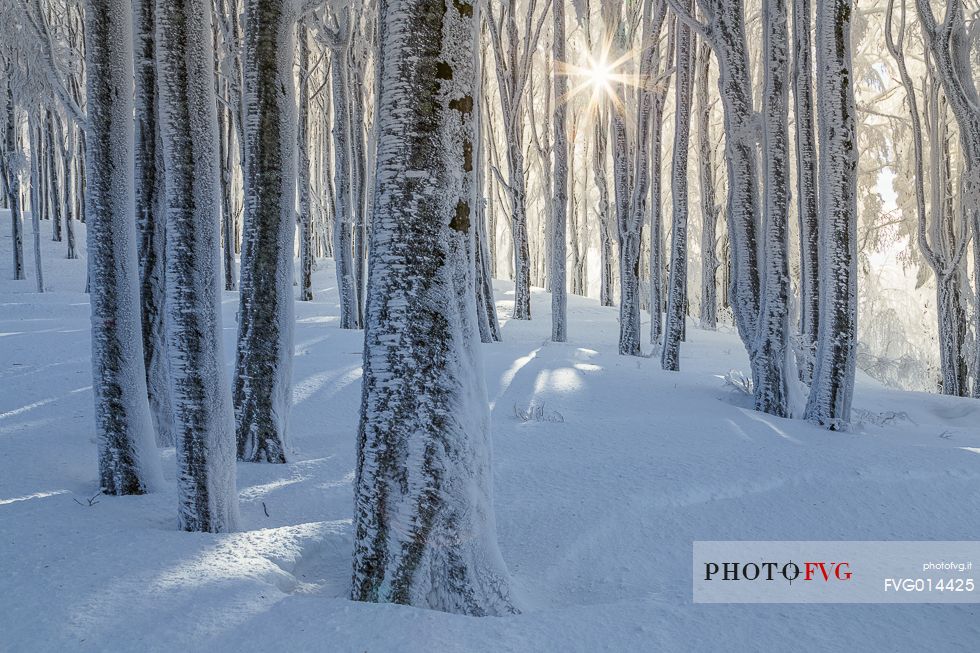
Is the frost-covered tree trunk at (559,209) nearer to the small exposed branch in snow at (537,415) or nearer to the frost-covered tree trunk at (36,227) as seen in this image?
the small exposed branch in snow at (537,415)

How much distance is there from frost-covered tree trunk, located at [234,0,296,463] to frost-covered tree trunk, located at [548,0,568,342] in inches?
286

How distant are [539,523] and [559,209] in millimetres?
8710

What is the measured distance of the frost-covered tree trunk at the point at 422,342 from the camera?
2307 millimetres

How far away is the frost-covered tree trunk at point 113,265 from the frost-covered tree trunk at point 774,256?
521cm

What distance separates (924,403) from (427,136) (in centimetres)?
777

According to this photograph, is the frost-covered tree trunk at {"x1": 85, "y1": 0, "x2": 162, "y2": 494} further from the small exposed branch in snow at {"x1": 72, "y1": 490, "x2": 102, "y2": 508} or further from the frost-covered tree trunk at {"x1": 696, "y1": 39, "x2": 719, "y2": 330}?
the frost-covered tree trunk at {"x1": 696, "y1": 39, "x2": 719, "y2": 330}

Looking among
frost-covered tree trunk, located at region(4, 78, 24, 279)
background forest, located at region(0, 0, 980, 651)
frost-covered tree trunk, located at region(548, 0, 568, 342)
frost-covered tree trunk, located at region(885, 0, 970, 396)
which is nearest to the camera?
background forest, located at region(0, 0, 980, 651)

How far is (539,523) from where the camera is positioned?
3342 mm

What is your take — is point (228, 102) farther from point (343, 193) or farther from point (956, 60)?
point (956, 60)

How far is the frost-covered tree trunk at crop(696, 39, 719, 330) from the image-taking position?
11.7 m

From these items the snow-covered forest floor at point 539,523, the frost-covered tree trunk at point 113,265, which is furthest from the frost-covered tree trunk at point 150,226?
the snow-covered forest floor at point 539,523

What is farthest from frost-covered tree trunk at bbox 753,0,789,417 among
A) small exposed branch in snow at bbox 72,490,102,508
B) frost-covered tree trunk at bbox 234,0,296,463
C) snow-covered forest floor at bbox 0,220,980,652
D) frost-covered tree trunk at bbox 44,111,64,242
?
frost-covered tree trunk at bbox 44,111,64,242

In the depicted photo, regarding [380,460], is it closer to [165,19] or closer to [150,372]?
[165,19]

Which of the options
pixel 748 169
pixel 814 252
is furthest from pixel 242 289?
pixel 814 252
